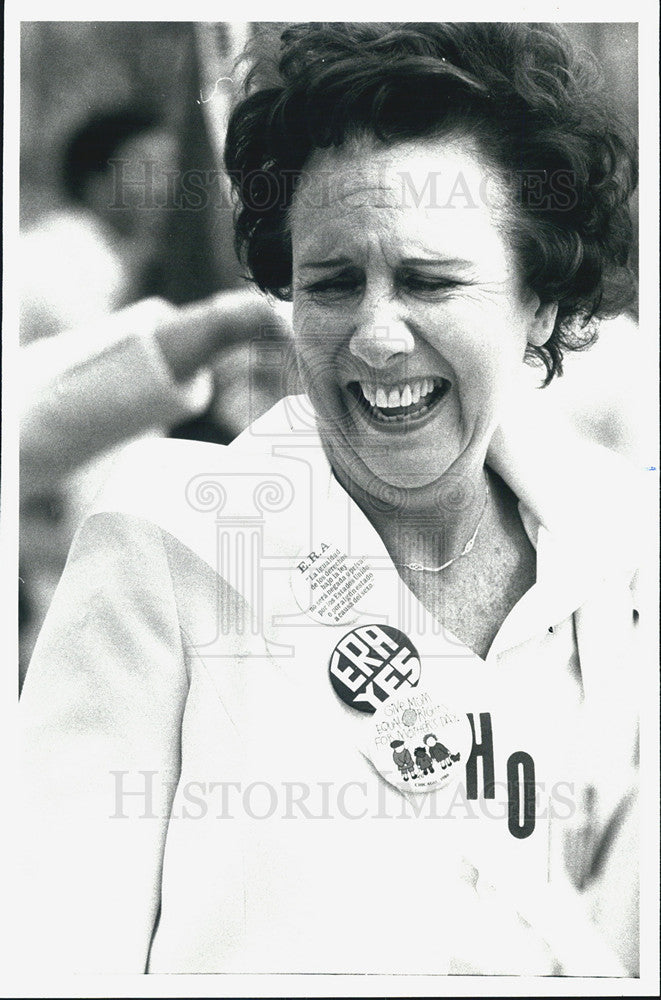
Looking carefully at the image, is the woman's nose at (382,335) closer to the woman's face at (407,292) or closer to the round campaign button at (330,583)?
the woman's face at (407,292)

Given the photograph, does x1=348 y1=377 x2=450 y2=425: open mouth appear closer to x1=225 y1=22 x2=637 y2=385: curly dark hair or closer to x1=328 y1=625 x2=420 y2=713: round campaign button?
x1=225 y1=22 x2=637 y2=385: curly dark hair

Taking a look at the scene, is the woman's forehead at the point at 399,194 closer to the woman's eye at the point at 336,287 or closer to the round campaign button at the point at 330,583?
the woman's eye at the point at 336,287

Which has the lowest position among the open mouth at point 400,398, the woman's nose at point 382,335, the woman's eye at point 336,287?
the open mouth at point 400,398

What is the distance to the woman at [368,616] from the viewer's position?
1337 mm

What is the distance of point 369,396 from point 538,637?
0.39m

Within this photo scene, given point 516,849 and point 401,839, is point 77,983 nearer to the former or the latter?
point 401,839

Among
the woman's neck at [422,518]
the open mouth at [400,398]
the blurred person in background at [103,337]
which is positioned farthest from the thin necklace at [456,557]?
the blurred person in background at [103,337]

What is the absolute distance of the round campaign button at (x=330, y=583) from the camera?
136 cm

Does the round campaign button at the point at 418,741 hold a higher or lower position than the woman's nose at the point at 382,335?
lower

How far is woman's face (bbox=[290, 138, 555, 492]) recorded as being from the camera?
133cm

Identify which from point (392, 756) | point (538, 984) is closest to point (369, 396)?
point (392, 756)

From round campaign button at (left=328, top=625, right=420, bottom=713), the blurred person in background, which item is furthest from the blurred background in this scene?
round campaign button at (left=328, top=625, right=420, bottom=713)

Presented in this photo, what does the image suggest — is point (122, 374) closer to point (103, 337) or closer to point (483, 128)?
point (103, 337)

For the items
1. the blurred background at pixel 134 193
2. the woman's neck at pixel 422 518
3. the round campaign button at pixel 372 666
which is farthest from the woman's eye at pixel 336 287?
the round campaign button at pixel 372 666
